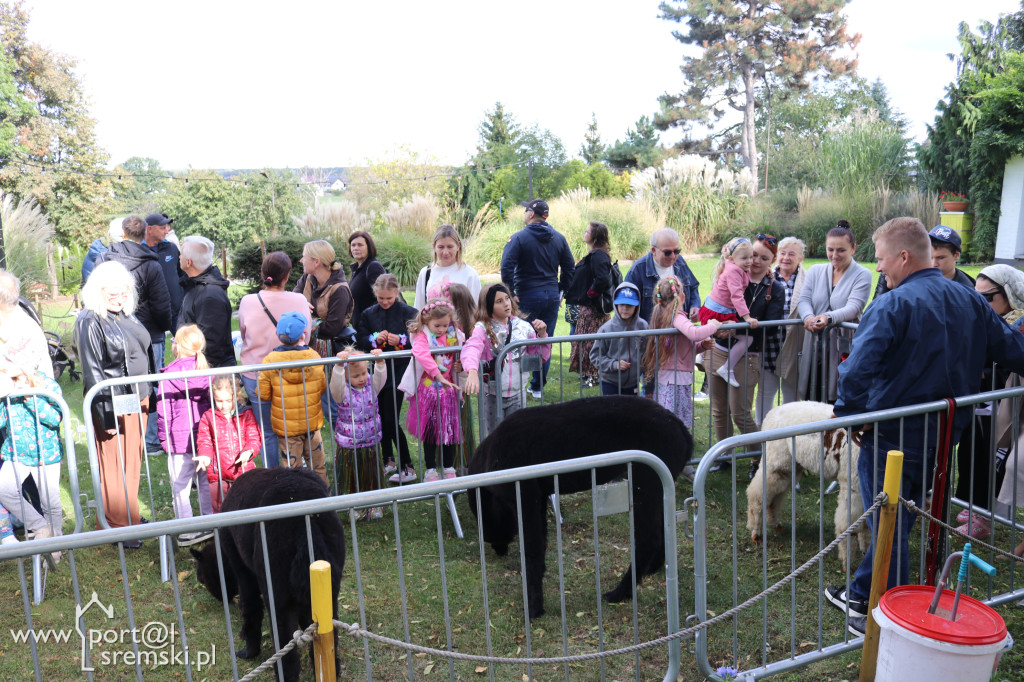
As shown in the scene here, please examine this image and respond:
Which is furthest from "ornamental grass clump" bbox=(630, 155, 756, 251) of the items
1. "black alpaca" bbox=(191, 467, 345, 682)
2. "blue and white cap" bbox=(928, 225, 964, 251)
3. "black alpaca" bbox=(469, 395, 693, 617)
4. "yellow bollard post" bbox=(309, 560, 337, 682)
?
"yellow bollard post" bbox=(309, 560, 337, 682)

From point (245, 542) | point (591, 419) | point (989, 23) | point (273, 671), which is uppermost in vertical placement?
point (989, 23)

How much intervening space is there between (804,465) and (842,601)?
0.85 meters

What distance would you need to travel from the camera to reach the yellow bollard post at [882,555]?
3121 millimetres

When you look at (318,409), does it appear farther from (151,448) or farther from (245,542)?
(151,448)

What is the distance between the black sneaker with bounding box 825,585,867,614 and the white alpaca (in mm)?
288

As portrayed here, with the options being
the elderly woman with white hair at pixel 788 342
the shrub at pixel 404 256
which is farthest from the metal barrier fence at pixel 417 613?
the shrub at pixel 404 256

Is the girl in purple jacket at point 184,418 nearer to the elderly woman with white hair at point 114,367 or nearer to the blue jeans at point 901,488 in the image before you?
the elderly woman with white hair at point 114,367

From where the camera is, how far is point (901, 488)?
145 inches

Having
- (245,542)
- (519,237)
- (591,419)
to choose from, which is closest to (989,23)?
(519,237)

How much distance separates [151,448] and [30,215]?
7.35 meters

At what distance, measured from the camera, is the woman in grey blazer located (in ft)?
19.4

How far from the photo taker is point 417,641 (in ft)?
12.6

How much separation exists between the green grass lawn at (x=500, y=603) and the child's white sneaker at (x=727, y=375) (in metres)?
1.04

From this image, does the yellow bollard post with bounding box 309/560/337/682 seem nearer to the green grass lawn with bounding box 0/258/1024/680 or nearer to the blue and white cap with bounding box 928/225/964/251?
the green grass lawn with bounding box 0/258/1024/680
